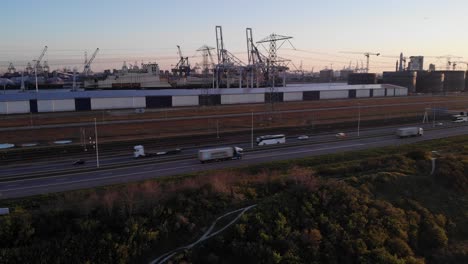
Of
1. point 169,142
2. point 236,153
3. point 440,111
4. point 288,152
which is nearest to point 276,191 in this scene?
point 236,153

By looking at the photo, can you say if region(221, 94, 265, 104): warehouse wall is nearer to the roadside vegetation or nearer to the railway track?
the railway track

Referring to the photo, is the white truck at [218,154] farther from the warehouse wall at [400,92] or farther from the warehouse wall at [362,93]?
the warehouse wall at [400,92]

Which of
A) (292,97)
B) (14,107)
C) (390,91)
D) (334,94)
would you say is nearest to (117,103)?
(14,107)

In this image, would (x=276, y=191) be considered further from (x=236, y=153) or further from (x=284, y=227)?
(x=236, y=153)

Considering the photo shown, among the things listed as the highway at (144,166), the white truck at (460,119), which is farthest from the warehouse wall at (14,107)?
the white truck at (460,119)

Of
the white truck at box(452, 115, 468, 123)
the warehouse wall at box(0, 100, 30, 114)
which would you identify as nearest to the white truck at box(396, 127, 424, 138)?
the white truck at box(452, 115, 468, 123)

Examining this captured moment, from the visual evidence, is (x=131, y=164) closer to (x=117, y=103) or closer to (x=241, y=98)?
(x=117, y=103)
